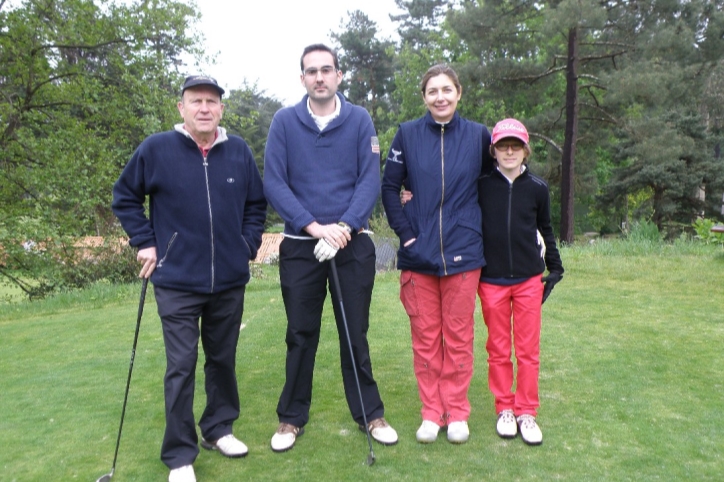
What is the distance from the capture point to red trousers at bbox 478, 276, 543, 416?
341cm

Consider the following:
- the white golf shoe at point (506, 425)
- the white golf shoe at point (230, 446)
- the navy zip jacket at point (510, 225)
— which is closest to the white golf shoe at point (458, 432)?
the white golf shoe at point (506, 425)

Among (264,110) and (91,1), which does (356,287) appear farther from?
(264,110)

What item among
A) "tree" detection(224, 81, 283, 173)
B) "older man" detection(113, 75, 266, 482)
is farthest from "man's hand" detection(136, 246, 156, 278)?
"tree" detection(224, 81, 283, 173)

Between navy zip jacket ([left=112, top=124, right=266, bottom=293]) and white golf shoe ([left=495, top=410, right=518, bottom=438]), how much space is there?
1.50 metres

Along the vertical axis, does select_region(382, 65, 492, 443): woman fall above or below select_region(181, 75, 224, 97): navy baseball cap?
below

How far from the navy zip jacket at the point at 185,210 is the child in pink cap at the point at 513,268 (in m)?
1.25

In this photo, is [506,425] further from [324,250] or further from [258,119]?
[258,119]

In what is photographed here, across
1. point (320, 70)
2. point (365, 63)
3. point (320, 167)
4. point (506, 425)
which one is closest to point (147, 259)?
point (320, 167)

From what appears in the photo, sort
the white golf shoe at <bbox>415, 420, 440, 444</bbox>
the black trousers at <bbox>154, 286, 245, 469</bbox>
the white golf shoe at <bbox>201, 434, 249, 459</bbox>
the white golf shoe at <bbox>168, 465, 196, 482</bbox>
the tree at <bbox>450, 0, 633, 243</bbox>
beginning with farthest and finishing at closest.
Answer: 1. the tree at <bbox>450, 0, 633, 243</bbox>
2. the white golf shoe at <bbox>415, 420, 440, 444</bbox>
3. the white golf shoe at <bbox>201, 434, 249, 459</bbox>
4. the black trousers at <bbox>154, 286, 245, 469</bbox>
5. the white golf shoe at <bbox>168, 465, 196, 482</bbox>

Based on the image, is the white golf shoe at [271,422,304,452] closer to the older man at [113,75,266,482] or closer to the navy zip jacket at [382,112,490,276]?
the older man at [113,75,266,482]

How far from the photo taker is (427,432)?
3.31m

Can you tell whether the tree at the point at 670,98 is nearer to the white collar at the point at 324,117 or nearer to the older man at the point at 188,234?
the white collar at the point at 324,117

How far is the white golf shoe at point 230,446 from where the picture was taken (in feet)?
10.5

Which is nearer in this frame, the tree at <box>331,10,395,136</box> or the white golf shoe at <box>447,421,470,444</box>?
the white golf shoe at <box>447,421,470,444</box>
